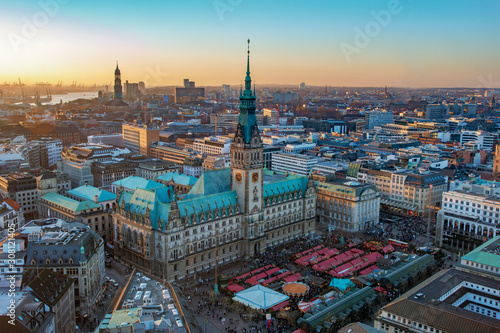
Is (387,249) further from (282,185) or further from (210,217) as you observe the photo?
(210,217)

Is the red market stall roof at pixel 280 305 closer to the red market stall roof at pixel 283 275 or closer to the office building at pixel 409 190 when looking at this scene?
the red market stall roof at pixel 283 275

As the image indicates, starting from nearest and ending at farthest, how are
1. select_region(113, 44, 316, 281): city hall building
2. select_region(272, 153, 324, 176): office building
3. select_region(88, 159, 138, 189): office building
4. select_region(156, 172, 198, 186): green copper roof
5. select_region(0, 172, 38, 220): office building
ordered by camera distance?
select_region(113, 44, 316, 281): city hall building
select_region(0, 172, 38, 220): office building
select_region(156, 172, 198, 186): green copper roof
select_region(88, 159, 138, 189): office building
select_region(272, 153, 324, 176): office building

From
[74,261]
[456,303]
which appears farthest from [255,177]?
[456,303]

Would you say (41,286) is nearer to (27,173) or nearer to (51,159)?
(27,173)

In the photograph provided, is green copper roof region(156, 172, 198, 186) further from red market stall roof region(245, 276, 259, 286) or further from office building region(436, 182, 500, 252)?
office building region(436, 182, 500, 252)

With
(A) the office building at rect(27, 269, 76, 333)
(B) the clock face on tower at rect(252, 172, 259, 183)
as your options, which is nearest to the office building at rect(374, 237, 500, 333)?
(B) the clock face on tower at rect(252, 172, 259, 183)

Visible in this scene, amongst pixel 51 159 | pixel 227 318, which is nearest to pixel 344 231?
pixel 227 318

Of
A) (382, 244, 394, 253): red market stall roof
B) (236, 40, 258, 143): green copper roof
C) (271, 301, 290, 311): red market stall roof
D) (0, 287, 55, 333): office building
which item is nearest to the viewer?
(0, 287, 55, 333): office building

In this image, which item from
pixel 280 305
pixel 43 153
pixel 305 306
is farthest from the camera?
pixel 43 153
